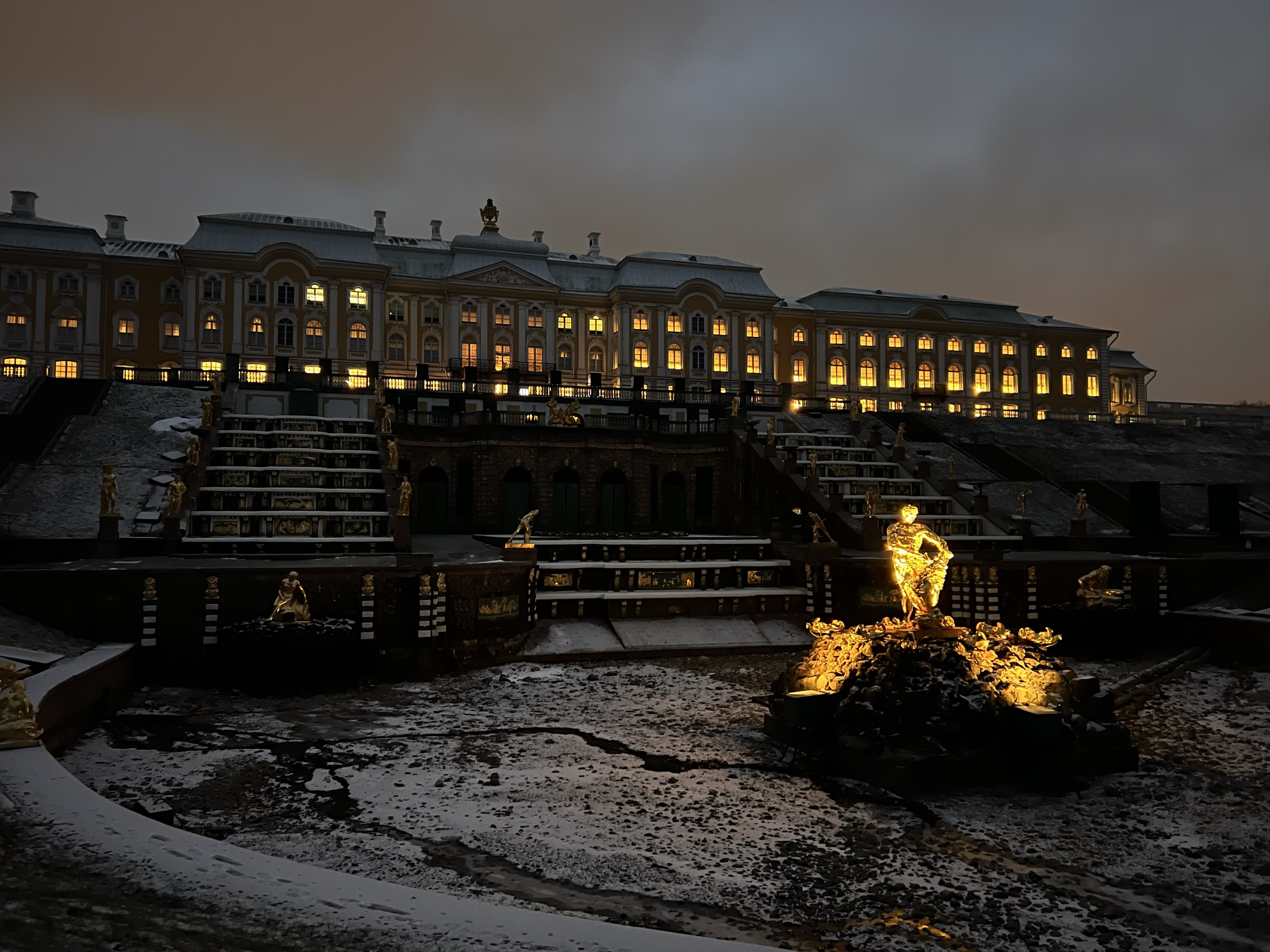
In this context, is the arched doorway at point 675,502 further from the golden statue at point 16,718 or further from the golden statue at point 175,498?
the golden statue at point 16,718

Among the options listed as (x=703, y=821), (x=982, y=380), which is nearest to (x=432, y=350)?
(x=982, y=380)

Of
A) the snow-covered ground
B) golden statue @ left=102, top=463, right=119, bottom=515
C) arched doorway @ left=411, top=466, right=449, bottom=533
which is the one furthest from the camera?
arched doorway @ left=411, top=466, right=449, bottom=533

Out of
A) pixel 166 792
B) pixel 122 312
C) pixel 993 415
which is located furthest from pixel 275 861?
pixel 993 415

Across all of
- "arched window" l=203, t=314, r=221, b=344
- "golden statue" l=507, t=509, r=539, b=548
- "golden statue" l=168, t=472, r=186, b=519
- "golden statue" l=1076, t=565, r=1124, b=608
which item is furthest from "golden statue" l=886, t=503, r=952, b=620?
"arched window" l=203, t=314, r=221, b=344

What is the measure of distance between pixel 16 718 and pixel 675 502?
30.0 metres

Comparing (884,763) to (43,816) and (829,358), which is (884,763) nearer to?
(43,816)

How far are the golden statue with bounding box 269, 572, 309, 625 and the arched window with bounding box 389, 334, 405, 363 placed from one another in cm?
5124

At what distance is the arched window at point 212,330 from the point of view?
62781 millimetres

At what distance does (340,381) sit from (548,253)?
82.4 ft

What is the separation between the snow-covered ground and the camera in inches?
319

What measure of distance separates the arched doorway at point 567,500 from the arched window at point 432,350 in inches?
1336

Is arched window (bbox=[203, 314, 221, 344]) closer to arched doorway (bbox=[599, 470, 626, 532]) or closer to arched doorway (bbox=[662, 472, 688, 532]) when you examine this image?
arched doorway (bbox=[599, 470, 626, 532])

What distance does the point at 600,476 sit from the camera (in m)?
37.2

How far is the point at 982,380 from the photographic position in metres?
79.4
